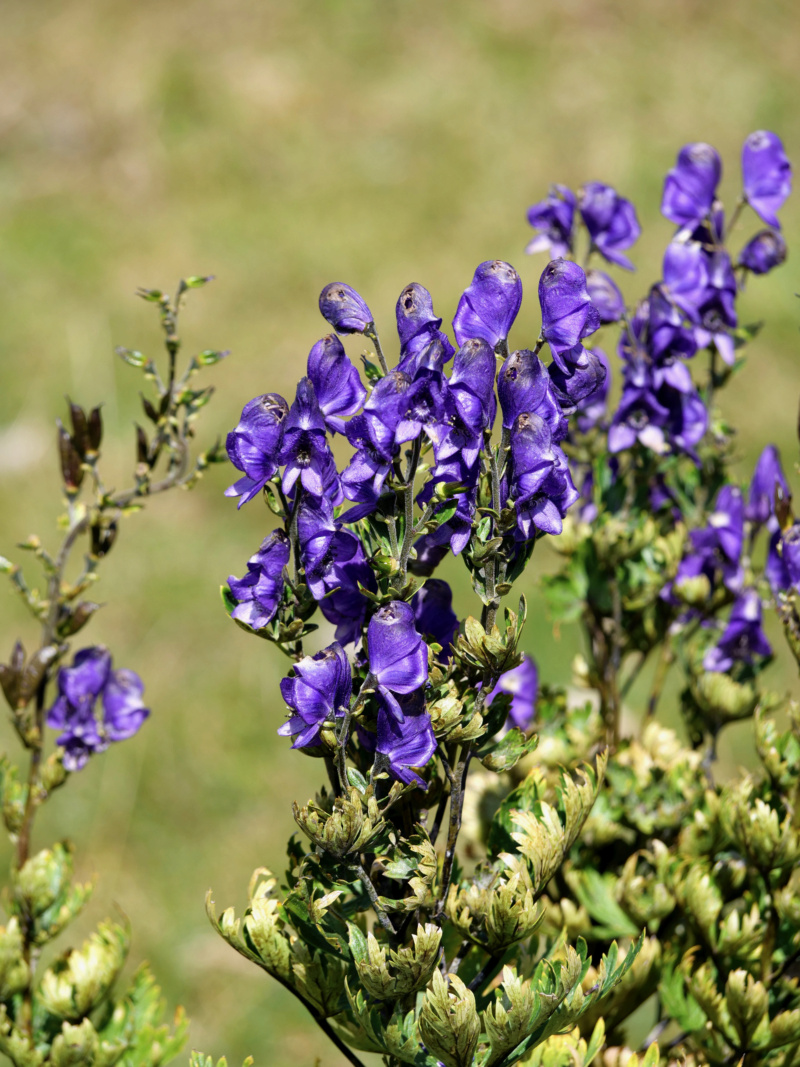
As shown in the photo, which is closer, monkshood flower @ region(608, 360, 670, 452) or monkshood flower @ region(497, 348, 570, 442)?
monkshood flower @ region(497, 348, 570, 442)

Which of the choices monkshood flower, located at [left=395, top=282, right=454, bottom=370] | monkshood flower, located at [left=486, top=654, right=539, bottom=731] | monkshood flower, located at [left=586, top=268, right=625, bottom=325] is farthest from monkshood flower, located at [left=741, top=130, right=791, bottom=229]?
monkshood flower, located at [left=395, top=282, right=454, bottom=370]

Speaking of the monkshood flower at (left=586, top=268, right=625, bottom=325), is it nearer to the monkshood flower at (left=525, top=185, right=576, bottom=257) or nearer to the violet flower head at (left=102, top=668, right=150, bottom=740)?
the monkshood flower at (left=525, top=185, right=576, bottom=257)

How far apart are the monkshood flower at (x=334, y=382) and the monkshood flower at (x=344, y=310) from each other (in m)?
0.04

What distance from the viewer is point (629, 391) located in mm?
1663

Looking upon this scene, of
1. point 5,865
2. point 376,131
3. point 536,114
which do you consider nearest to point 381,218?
point 376,131

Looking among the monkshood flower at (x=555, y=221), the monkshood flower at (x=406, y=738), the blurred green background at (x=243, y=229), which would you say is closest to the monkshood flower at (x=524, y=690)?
the monkshood flower at (x=555, y=221)

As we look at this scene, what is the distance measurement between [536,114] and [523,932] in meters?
7.14

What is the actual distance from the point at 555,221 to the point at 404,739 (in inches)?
45.2

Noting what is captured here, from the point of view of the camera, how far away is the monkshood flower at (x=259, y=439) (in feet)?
3.23

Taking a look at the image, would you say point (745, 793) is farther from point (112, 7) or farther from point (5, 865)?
point (112, 7)

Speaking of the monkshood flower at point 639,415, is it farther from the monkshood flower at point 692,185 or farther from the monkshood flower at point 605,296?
the monkshood flower at point 692,185

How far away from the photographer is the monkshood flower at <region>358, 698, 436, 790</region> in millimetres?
960

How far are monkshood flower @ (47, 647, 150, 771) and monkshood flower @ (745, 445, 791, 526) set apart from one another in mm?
1040

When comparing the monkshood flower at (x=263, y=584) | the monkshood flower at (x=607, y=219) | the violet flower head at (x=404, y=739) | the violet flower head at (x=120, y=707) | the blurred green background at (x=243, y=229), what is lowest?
the violet flower head at (x=404, y=739)
